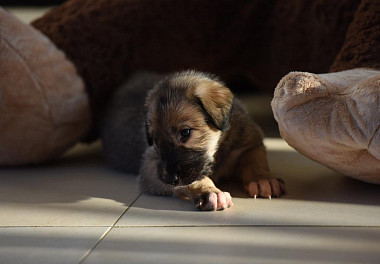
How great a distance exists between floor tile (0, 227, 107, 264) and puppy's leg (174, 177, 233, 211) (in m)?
0.43

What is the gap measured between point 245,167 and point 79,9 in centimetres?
140

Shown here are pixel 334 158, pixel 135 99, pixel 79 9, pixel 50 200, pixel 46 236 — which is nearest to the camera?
pixel 46 236

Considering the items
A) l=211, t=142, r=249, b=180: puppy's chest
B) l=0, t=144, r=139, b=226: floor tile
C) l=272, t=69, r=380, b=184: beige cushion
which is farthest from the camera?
l=211, t=142, r=249, b=180: puppy's chest

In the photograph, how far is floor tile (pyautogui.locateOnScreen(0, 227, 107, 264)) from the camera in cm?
193

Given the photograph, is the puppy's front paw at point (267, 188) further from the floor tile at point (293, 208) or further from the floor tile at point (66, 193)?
the floor tile at point (66, 193)

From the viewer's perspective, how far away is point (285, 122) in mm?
2400

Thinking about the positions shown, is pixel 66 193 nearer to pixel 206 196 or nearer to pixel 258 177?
pixel 206 196

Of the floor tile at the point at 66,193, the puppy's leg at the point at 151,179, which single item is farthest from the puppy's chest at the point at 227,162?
the floor tile at the point at 66,193

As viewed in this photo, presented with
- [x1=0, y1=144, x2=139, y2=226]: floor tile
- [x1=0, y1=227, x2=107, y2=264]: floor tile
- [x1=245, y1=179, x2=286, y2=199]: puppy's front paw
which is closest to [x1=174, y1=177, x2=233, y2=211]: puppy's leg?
[x1=245, y1=179, x2=286, y2=199]: puppy's front paw

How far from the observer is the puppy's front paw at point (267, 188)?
2566 mm

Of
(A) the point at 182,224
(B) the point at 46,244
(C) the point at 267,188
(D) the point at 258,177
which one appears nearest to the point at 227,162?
(D) the point at 258,177

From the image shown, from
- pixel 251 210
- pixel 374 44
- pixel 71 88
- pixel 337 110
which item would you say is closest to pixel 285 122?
pixel 337 110

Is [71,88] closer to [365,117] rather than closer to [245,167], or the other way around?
[245,167]

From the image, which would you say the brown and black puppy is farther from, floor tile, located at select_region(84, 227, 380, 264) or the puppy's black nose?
floor tile, located at select_region(84, 227, 380, 264)
